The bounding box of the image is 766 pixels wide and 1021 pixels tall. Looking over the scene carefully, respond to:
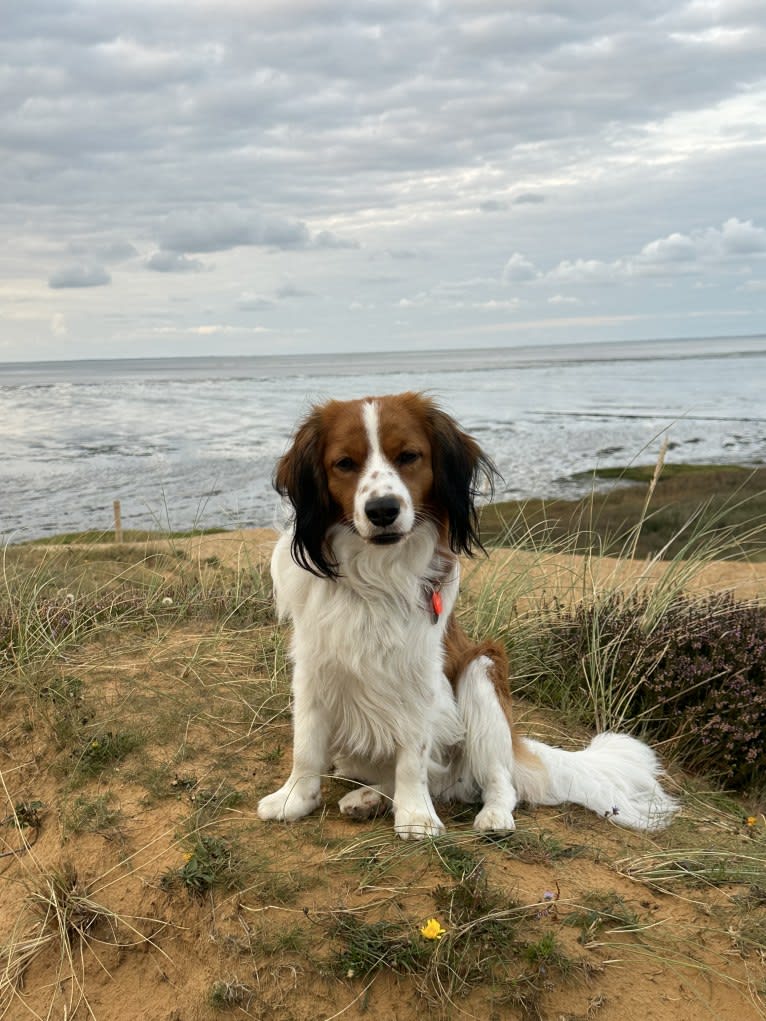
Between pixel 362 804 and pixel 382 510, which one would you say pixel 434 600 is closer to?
pixel 382 510

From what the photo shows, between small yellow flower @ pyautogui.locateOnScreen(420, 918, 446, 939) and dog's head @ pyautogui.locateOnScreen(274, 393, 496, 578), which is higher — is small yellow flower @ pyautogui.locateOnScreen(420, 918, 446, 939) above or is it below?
below

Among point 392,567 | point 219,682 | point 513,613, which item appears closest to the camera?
point 392,567

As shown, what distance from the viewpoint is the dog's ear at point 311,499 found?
342cm

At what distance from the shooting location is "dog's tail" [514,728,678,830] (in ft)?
13.2

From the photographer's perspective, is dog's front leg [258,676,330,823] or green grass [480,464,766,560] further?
green grass [480,464,766,560]

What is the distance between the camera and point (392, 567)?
348cm

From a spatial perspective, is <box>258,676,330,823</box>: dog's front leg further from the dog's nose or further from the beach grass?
the dog's nose

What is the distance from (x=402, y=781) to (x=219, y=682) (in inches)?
72.3

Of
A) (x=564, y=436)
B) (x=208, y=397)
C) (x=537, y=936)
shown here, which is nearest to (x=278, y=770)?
(x=537, y=936)

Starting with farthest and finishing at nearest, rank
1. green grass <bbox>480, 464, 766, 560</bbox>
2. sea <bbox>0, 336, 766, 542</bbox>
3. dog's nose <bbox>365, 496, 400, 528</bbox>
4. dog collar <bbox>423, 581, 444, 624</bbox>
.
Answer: sea <bbox>0, 336, 766, 542</bbox>, green grass <bbox>480, 464, 766, 560</bbox>, dog collar <bbox>423, 581, 444, 624</bbox>, dog's nose <bbox>365, 496, 400, 528</bbox>

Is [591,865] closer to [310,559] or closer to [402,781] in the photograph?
[402,781]

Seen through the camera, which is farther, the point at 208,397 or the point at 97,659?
the point at 208,397

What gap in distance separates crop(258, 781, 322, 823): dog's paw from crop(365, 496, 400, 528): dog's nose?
131 centimetres

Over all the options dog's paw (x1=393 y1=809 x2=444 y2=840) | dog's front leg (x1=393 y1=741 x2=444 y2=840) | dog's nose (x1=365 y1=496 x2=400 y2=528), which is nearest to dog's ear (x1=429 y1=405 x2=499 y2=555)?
dog's nose (x1=365 y1=496 x2=400 y2=528)
